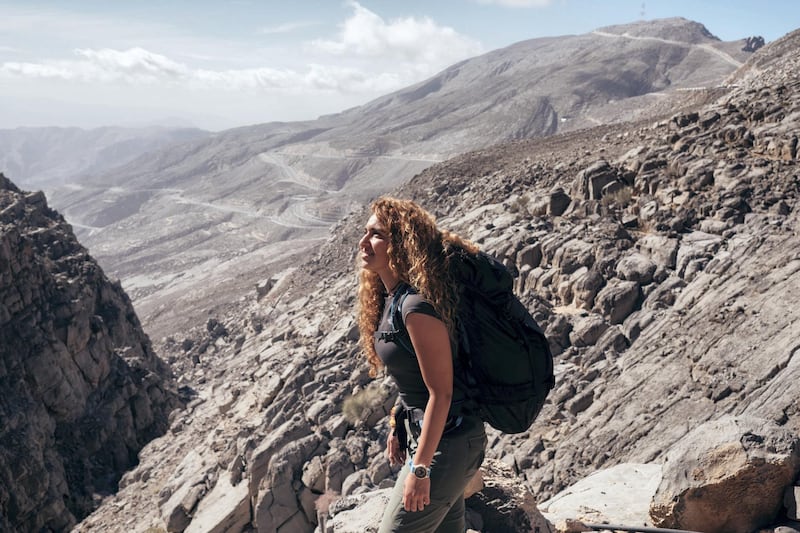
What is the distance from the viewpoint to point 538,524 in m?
4.57

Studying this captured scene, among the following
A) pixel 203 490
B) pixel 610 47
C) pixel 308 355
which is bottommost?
pixel 203 490

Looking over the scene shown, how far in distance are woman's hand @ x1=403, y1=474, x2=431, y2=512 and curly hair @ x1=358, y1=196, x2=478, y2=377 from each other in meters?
0.68

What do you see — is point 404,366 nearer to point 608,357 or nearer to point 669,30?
point 608,357

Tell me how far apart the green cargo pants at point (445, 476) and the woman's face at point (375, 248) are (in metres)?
0.86

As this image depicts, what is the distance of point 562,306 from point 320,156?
98222mm

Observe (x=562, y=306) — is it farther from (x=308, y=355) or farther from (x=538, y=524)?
(x=538, y=524)

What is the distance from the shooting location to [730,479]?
3.97m

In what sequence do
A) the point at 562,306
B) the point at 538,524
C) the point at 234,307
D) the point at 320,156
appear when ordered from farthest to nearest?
the point at 320,156
the point at 234,307
the point at 562,306
the point at 538,524

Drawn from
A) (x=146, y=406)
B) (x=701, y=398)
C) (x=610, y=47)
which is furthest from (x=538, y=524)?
(x=610, y=47)

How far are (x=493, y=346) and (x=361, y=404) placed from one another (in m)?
9.50

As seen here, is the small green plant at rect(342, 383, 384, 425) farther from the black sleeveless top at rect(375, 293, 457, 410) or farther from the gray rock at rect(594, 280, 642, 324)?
the black sleeveless top at rect(375, 293, 457, 410)

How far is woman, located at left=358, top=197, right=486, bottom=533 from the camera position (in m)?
2.54

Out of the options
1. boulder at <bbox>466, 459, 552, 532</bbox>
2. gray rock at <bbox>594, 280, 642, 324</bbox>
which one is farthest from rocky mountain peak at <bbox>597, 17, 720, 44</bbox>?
boulder at <bbox>466, 459, 552, 532</bbox>

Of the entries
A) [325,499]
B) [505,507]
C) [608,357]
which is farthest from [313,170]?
Answer: [505,507]
